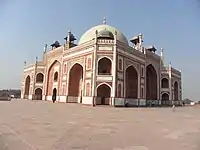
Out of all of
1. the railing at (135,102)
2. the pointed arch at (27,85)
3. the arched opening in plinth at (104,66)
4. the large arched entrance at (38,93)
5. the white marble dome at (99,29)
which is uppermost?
the white marble dome at (99,29)

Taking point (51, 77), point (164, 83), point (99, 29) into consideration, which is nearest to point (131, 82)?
point (99, 29)

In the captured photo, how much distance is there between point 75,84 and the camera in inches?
1094

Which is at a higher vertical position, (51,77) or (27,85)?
(51,77)

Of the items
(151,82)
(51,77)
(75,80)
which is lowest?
(75,80)

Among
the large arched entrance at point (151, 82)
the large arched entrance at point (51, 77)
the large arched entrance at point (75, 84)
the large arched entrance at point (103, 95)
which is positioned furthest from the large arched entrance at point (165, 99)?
the large arched entrance at point (51, 77)

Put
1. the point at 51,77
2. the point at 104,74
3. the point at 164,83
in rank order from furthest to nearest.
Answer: the point at 164,83 → the point at 51,77 → the point at 104,74

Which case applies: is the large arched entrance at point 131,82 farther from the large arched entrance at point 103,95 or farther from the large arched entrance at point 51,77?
the large arched entrance at point 51,77

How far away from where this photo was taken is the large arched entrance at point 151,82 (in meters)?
32.1

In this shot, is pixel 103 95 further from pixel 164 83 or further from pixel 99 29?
pixel 164 83

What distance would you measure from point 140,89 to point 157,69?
310 inches

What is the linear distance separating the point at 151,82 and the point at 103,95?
1226cm

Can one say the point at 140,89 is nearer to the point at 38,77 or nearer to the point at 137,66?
the point at 137,66

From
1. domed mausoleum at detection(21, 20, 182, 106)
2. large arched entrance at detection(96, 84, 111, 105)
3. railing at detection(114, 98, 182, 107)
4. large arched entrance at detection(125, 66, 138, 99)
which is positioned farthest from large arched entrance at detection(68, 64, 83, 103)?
large arched entrance at detection(125, 66, 138, 99)

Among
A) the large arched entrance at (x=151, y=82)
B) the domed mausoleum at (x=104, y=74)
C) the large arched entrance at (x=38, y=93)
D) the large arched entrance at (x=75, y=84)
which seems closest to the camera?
the domed mausoleum at (x=104, y=74)
